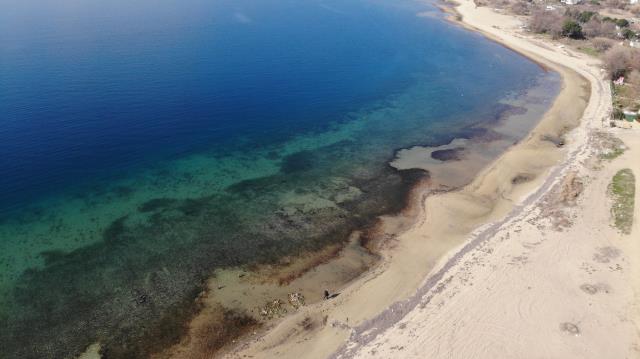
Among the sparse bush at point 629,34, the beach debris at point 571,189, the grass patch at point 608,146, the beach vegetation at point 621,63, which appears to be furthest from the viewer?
the sparse bush at point 629,34

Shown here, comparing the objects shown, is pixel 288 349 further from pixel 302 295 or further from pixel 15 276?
pixel 15 276

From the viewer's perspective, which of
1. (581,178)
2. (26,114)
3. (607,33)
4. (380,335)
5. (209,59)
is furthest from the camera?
(607,33)

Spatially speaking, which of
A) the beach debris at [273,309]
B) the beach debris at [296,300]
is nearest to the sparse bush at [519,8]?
the beach debris at [296,300]

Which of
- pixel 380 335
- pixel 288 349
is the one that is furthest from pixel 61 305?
pixel 380 335

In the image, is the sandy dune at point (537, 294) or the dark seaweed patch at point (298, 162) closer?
the sandy dune at point (537, 294)

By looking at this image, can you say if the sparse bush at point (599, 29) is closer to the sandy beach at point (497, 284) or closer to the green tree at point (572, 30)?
the green tree at point (572, 30)

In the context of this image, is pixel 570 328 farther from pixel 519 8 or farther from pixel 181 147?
pixel 519 8
